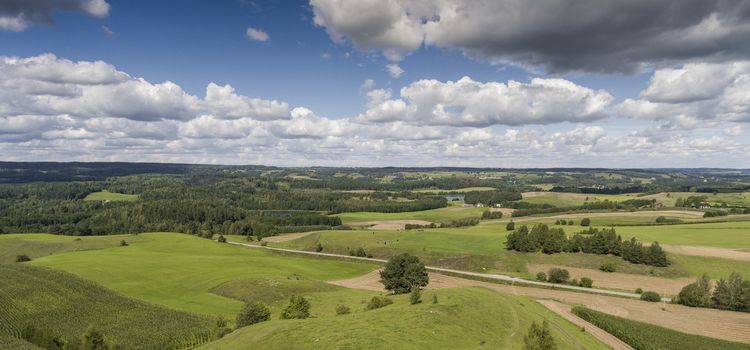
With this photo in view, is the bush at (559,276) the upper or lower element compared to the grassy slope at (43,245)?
upper

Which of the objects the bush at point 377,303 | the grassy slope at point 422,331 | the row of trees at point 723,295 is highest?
the grassy slope at point 422,331

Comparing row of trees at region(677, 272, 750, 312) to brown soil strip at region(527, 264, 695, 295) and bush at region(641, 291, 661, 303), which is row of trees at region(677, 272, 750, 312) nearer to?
bush at region(641, 291, 661, 303)

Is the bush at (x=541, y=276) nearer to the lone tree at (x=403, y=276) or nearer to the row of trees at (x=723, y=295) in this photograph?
the row of trees at (x=723, y=295)

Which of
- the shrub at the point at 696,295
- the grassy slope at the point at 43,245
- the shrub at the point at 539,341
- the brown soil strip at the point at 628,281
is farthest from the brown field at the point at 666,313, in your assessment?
the grassy slope at the point at 43,245

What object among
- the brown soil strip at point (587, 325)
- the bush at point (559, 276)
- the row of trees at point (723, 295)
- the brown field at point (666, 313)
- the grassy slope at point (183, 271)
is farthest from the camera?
the bush at point (559, 276)

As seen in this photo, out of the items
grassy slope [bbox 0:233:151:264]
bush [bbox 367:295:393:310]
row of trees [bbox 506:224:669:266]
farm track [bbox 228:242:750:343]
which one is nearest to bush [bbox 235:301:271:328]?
bush [bbox 367:295:393:310]

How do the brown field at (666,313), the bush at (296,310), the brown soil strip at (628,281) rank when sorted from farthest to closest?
the brown soil strip at (628,281), the brown field at (666,313), the bush at (296,310)

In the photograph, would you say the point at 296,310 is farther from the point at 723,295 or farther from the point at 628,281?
the point at 628,281
